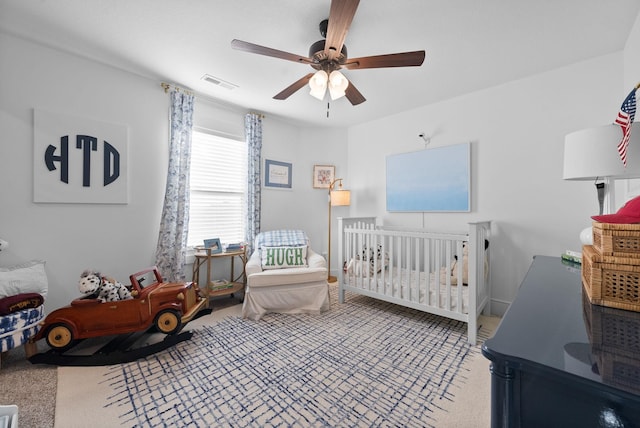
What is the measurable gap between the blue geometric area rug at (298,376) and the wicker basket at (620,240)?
1161 millimetres

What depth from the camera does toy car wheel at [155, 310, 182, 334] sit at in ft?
6.78

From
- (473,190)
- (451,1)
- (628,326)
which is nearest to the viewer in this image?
(628,326)

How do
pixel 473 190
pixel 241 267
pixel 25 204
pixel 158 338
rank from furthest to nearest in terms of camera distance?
pixel 241 267 → pixel 473 190 → pixel 158 338 → pixel 25 204

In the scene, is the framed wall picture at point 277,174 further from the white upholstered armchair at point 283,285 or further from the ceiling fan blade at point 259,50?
the ceiling fan blade at point 259,50

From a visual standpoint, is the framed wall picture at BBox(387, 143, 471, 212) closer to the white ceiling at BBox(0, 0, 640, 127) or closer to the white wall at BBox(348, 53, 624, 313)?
the white wall at BBox(348, 53, 624, 313)

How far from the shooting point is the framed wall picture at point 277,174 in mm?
3637

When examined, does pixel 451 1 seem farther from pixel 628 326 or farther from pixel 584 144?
pixel 628 326

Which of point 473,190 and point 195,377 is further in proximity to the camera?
point 473,190

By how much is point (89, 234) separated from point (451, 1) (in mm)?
3345

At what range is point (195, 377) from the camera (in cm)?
169

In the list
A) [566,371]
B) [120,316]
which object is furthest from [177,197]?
[566,371]

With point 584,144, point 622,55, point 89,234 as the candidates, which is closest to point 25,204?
point 89,234

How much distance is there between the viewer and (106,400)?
4.84ft

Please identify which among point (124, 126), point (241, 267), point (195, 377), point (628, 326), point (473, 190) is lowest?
point (195, 377)
